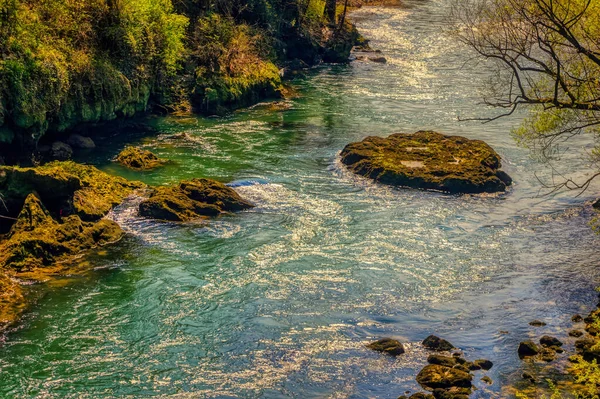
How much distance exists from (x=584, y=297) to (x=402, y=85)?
2811 centimetres

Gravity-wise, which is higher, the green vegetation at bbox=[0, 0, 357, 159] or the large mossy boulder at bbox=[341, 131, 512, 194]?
the green vegetation at bbox=[0, 0, 357, 159]

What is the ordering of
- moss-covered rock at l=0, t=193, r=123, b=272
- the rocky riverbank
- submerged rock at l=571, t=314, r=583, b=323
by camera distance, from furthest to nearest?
1. moss-covered rock at l=0, t=193, r=123, b=272
2. the rocky riverbank
3. submerged rock at l=571, t=314, r=583, b=323

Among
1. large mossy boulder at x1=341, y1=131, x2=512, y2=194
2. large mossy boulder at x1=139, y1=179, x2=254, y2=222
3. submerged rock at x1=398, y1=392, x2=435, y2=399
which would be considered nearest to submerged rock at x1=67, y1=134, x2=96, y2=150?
large mossy boulder at x1=139, y1=179, x2=254, y2=222

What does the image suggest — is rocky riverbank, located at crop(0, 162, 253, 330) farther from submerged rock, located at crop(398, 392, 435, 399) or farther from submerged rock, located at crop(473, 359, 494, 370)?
submerged rock, located at crop(473, 359, 494, 370)

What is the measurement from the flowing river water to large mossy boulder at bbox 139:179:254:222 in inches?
20.1

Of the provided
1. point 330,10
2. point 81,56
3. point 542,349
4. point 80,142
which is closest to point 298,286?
point 542,349

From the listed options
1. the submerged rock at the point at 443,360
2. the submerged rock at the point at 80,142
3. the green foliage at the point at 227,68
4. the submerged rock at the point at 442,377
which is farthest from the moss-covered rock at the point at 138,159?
the submerged rock at the point at 442,377

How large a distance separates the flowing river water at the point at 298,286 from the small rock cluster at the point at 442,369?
0.89 feet

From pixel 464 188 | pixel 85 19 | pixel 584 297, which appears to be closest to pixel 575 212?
pixel 464 188

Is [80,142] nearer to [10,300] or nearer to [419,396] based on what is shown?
[10,300]

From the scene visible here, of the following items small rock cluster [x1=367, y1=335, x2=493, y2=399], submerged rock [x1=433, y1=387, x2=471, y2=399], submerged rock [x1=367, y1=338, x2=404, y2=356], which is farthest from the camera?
submerged rock [x1=367, y1=338, x2=404, y2=356]

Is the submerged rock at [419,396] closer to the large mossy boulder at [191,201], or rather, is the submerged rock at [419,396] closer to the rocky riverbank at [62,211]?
the rocky riverbank at [62,211]

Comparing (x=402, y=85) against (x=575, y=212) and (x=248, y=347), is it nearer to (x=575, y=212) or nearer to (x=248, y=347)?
(x=575, y=212)

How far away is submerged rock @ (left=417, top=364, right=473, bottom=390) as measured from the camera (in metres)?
15.6
